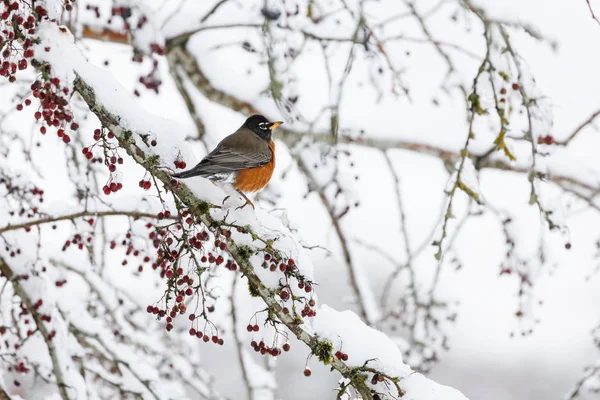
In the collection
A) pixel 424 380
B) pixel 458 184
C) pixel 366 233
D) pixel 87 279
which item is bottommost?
pixel 424 380

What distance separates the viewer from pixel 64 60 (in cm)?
207

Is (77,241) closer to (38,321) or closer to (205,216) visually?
(38,321)

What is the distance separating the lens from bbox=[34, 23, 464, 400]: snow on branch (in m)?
1.96

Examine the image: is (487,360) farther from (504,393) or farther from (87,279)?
(87,279)

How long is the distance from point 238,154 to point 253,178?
13cm

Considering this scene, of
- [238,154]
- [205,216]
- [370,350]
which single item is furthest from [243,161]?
[370,350]

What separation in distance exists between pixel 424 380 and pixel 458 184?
113 cm

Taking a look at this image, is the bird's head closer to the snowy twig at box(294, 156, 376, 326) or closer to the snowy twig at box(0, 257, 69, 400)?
the snowy twig at box(294, 156, 376, 326)

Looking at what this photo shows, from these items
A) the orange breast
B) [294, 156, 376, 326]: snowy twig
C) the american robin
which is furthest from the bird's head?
the orange breast

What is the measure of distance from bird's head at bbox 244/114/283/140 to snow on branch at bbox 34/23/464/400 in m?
1.83

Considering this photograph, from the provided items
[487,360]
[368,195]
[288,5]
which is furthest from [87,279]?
[487,360]

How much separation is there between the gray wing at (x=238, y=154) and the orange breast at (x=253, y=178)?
23mm

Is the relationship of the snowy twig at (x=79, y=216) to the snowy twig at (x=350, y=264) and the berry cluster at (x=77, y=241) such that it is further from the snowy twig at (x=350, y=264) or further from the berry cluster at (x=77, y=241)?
the snowy twig at (x=350, y=264)

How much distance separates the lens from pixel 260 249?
2010mm
